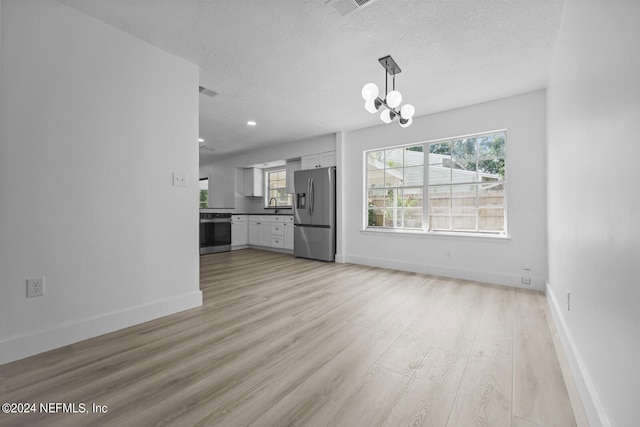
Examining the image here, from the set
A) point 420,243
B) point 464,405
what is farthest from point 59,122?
point 420,243

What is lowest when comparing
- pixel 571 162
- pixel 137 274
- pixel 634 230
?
pixel 137 274

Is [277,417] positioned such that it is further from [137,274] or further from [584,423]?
[137,274]

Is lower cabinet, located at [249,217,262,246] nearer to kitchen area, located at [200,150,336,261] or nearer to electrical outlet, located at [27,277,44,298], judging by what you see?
kitchen area, located at [200,150,336,261]

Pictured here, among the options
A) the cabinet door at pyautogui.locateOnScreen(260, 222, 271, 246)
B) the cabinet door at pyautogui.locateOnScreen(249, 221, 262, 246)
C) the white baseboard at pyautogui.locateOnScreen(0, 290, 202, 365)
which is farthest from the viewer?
the cabinet door at pyautogui.locateOnScreen(249, 221, 262, 246)

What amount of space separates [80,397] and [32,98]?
1.85 m

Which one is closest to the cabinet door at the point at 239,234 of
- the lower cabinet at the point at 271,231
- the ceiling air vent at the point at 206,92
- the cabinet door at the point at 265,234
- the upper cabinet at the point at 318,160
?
the lower cabinet at the point at 271,231

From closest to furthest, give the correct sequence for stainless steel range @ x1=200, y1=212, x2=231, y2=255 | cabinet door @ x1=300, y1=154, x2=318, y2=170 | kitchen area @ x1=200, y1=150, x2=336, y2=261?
kitchen area @ x1=200, y1=150, x2=336, y2=261, cabinet door @ x1=300, y1=154, x2=318, y2=170, stainless steel range @ x1=200, y1=212, x2=231, y2=255

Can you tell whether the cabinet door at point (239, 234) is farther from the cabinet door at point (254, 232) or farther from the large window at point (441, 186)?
the large window at point (441, 186)

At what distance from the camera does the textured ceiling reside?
1.98 metres

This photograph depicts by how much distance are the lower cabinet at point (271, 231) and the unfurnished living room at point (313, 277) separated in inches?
97.3

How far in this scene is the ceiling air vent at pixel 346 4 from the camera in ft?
6.18

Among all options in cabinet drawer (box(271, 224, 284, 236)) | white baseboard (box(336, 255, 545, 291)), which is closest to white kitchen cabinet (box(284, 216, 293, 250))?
cabinet drawer (box(271, 224, 284, 236))

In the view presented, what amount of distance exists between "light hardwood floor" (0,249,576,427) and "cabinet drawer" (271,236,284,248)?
347 cm

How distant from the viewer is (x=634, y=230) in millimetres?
877
